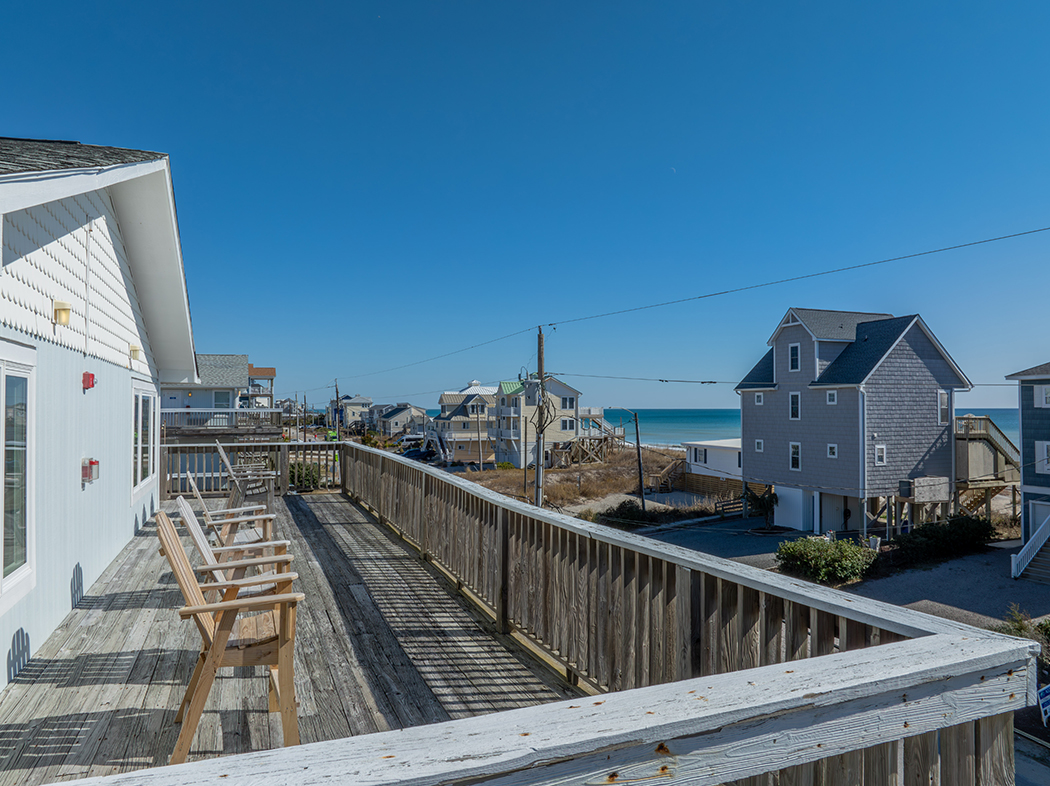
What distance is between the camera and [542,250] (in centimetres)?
3441

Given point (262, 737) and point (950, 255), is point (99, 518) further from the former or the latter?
point (950, 255)

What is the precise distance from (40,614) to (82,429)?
5.11ft

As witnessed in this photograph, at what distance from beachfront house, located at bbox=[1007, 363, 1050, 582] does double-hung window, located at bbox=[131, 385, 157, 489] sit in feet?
67.2

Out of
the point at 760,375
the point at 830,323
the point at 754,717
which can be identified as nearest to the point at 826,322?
the point at 830,323

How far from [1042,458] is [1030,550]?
122 inches

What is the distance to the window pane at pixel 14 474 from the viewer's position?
10.5ft

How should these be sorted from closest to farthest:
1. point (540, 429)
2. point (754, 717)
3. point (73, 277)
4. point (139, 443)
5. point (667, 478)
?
point (754, 717) < point (73, 277) < point (139, 443) < point (540, 429) < point (667, 478)

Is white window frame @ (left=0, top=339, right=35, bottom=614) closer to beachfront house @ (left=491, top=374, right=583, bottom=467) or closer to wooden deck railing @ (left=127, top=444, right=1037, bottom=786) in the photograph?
wooden deck railing @ (left=127, top=444, right=1037, bottom=786)

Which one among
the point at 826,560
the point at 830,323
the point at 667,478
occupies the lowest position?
the point at 667,478

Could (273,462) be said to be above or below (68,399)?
below

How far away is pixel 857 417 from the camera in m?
19.0

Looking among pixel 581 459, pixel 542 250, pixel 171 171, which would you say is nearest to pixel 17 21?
pixel 171 171

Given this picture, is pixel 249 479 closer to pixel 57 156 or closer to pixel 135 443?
pixel 135 443

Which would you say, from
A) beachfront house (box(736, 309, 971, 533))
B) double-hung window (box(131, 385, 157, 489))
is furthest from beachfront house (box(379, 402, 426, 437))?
double-hung window (box(131, 385, 157, 489))
